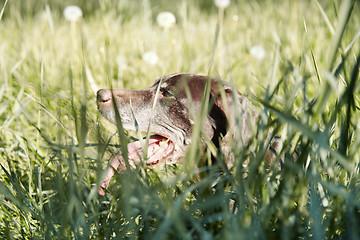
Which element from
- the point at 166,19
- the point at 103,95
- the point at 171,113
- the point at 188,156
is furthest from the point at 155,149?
the point at 166,19

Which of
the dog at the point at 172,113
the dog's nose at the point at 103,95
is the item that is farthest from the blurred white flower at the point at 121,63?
the dog's nose at the point at 103,95

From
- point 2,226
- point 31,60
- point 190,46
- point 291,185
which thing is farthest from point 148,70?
point 291,185

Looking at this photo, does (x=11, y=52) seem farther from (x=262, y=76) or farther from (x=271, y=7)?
(x=271, y=7)

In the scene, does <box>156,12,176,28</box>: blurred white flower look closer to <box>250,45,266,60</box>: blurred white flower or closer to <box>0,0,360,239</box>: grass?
<box>0,0,360,239</box>: grass

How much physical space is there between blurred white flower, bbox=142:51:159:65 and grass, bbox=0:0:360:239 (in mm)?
93

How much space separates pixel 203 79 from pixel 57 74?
5.77 feet

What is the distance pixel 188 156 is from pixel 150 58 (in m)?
3.01

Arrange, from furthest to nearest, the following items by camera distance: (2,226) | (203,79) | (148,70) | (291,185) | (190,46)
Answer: (190,46) < (148,70) < (203,79) < (2,226) < (291,185)

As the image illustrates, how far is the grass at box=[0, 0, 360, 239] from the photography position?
4.35 ft

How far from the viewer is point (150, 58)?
4.31m

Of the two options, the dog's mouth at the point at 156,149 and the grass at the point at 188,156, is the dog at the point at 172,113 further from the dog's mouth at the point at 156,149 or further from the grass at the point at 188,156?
the grass at the point at 188,156

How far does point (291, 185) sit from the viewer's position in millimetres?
1475

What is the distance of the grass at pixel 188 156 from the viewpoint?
1.33 meters

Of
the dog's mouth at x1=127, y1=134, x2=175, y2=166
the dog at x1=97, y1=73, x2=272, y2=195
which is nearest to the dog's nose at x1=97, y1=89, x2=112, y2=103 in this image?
the dog at x1=97, y1=73, x2=272, y2=195
